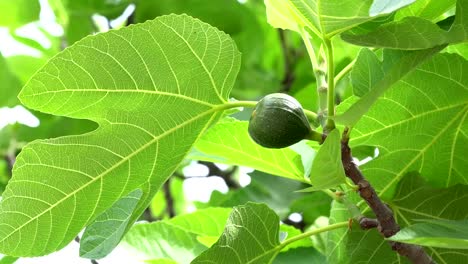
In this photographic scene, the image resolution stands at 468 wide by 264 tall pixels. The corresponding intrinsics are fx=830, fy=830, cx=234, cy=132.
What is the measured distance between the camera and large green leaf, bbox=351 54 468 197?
1161mm

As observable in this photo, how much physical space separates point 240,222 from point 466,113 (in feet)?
1.19

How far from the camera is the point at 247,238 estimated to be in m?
1.19

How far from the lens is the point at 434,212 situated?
1.24m

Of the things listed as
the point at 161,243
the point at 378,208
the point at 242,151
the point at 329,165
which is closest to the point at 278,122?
the point at 329,165

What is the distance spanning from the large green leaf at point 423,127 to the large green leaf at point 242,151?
13 centimetres

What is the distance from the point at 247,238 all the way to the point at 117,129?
9.5 inches

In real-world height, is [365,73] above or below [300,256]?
above

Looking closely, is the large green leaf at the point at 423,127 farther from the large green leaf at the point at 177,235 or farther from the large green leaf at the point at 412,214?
the large green leaf at the point at 177,235

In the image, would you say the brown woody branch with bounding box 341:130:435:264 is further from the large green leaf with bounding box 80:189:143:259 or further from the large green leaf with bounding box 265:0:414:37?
the large green leaf with bounding box 80:189:143:259

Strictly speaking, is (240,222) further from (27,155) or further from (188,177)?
(188,177)

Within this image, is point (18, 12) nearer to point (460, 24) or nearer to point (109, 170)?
point (109, 170)

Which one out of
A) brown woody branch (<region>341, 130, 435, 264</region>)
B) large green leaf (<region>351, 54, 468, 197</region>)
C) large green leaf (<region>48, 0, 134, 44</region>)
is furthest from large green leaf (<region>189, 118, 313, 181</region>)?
large green leaf (<region>48, 0, 134, 44</region>)

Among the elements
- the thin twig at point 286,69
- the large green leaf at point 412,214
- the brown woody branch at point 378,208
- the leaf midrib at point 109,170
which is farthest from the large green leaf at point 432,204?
the thin twig at point 286,69

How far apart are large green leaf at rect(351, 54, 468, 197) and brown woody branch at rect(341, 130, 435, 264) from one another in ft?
0.36
